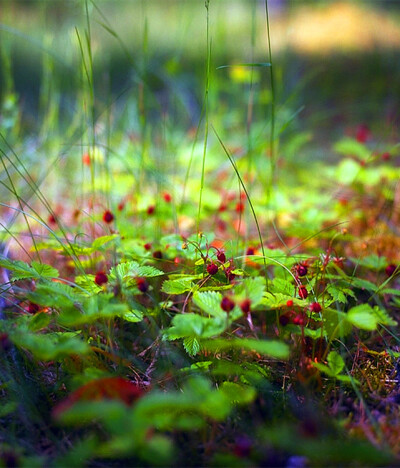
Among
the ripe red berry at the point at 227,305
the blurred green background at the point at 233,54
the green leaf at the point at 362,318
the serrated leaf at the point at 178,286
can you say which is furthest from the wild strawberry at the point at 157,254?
the blurred green background at the point at 233,54

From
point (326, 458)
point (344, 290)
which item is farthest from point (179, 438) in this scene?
point (344, 290)

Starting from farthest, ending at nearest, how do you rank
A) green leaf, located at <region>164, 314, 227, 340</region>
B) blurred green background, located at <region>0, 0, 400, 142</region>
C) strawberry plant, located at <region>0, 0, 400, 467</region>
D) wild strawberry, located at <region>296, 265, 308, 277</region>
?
blurred green background, located at <region>0, 0, 400, 142</region>, wild strawberry, located at <region>296, 265, 308, 277</region>, green leaf, located at <region>164, 314, 227, 340</region>, strawberry plant, located at <region>0, 0, 400, 467</region>

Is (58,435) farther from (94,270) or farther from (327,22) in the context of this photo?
(327,22)

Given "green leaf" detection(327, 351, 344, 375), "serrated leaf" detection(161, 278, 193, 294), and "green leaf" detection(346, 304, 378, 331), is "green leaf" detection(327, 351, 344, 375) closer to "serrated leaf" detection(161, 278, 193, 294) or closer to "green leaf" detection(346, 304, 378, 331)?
"green leaf" detection(346, 304, 378, 331)

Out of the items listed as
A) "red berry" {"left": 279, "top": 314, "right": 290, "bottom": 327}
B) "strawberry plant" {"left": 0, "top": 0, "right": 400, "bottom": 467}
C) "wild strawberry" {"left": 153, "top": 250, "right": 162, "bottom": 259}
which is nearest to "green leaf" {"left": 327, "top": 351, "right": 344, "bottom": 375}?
"strawberry plant" {"left": 0, "top": 0, "right": 400, "bottom": 467}

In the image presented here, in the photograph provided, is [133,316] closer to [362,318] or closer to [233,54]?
[362,318]

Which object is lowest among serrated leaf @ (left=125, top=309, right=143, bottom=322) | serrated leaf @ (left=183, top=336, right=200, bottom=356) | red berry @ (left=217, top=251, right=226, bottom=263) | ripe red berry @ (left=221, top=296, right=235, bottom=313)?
serrated leaf @ (left=183, top=336, right=200, bottom=356)

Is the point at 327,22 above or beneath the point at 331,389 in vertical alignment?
above

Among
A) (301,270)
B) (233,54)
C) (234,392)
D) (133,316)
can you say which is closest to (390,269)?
(301,270)
